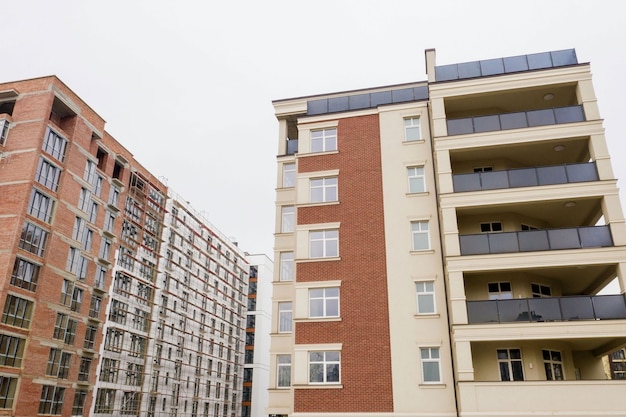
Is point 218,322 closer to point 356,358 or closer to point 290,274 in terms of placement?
point 290,274

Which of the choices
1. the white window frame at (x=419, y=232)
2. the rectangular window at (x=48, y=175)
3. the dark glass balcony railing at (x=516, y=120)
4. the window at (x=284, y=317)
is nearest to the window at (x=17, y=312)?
the rectangular window at (x=48, y=175)

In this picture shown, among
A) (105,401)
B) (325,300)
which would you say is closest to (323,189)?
(325,300)

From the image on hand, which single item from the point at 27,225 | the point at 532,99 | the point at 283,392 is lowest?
the point at 283,392

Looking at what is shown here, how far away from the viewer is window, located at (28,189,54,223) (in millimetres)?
37125

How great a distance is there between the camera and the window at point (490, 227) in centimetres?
2386

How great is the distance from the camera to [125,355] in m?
51.2

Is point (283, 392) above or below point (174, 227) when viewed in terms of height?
below

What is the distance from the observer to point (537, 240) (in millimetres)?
21438

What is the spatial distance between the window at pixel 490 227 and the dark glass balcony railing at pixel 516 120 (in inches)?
172

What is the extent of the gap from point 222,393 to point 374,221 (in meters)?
57.8

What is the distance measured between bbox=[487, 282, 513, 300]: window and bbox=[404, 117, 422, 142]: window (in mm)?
7979

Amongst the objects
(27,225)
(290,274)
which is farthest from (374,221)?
(27,225)

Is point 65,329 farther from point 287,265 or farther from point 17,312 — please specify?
point 287,265

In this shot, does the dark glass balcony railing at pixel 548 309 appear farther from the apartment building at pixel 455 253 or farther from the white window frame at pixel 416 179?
the white window frame at pixel 416 179
